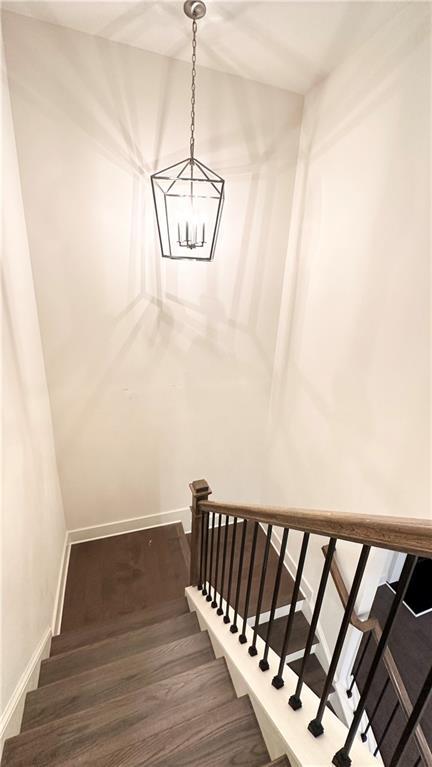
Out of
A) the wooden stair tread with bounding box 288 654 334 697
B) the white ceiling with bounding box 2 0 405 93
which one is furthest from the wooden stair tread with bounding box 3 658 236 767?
the white ceiling with bounding box 2 0 405 93

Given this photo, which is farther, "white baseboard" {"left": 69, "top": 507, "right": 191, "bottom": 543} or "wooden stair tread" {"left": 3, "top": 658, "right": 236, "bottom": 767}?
"white baseboard" {"left": 69, "top": 507, "right": 191, "bottom": 543}

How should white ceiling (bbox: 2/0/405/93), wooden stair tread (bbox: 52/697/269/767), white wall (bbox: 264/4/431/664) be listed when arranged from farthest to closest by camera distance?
white ceiling (bbox: 2/0/405/93), white wall (bbox: 264/4/431/664), wooden stair tread (bbox: 52/697/269/767)

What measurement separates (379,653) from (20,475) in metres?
1.72

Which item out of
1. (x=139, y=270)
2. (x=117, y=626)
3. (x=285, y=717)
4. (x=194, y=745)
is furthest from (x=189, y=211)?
(x=117, y=626)

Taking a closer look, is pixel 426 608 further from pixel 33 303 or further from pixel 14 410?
pixel 33 303

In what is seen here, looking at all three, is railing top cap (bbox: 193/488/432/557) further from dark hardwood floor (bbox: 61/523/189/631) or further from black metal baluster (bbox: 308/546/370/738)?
dark hardwood floor (bbox: 61/523/189/631)

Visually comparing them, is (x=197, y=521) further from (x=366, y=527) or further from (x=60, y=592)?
(x=366, y=527)

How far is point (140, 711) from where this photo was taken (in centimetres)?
143

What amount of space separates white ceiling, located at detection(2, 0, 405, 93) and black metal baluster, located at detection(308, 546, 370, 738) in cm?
250

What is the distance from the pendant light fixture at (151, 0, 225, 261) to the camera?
186 centimetres

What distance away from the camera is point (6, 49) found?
6.10 ft

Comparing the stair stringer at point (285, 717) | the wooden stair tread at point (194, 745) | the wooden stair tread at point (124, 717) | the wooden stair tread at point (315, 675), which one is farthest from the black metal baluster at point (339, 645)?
the wooden stair tread at point (315, 675)

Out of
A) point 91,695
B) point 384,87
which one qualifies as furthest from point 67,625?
point 384,87

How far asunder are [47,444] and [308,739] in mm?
2219
